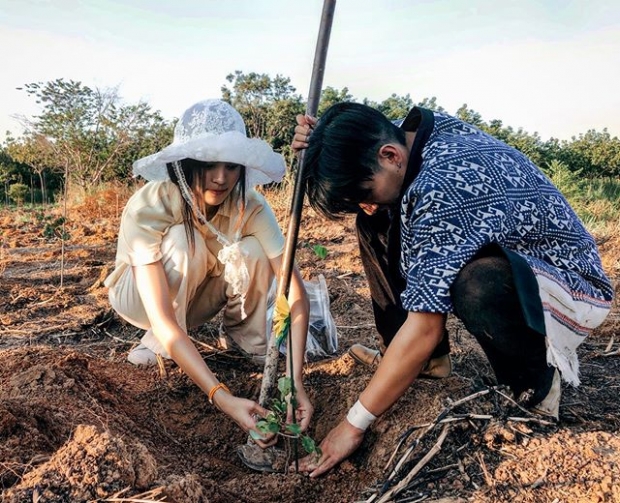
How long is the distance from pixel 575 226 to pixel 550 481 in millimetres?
796

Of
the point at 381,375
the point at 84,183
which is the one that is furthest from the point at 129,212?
the point at 84,183

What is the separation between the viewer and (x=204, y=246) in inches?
87.0

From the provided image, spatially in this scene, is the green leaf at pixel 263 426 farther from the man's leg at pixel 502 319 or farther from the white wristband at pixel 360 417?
the man's leg at pixel 502 319

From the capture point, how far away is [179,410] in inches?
83.2

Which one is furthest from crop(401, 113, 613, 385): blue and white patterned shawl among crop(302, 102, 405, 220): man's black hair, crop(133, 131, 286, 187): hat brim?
crop(133, 131, 286, 187): hat brim

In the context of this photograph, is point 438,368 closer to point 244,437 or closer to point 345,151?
point 244,437

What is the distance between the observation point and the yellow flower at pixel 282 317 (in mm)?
1706

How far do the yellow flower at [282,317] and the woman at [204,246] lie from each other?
242mm

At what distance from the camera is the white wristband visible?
1.54 metres

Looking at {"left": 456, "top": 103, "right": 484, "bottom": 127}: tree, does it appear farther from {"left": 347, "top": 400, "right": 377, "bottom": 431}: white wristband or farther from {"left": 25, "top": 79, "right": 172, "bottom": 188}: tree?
{"left": 347, "top": 400, "right": 377, "bottom": 431}: white wristband

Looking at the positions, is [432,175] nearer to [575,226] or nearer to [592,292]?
[575,226]

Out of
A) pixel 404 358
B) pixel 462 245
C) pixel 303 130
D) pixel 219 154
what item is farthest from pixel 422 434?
pixel 219 154

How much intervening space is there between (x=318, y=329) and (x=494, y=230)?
128 centimetres

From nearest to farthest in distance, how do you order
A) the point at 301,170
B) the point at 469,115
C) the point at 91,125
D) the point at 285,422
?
the point at 301,170 < the point at 285,422 < the point at 91,125 < the point at 469,115
